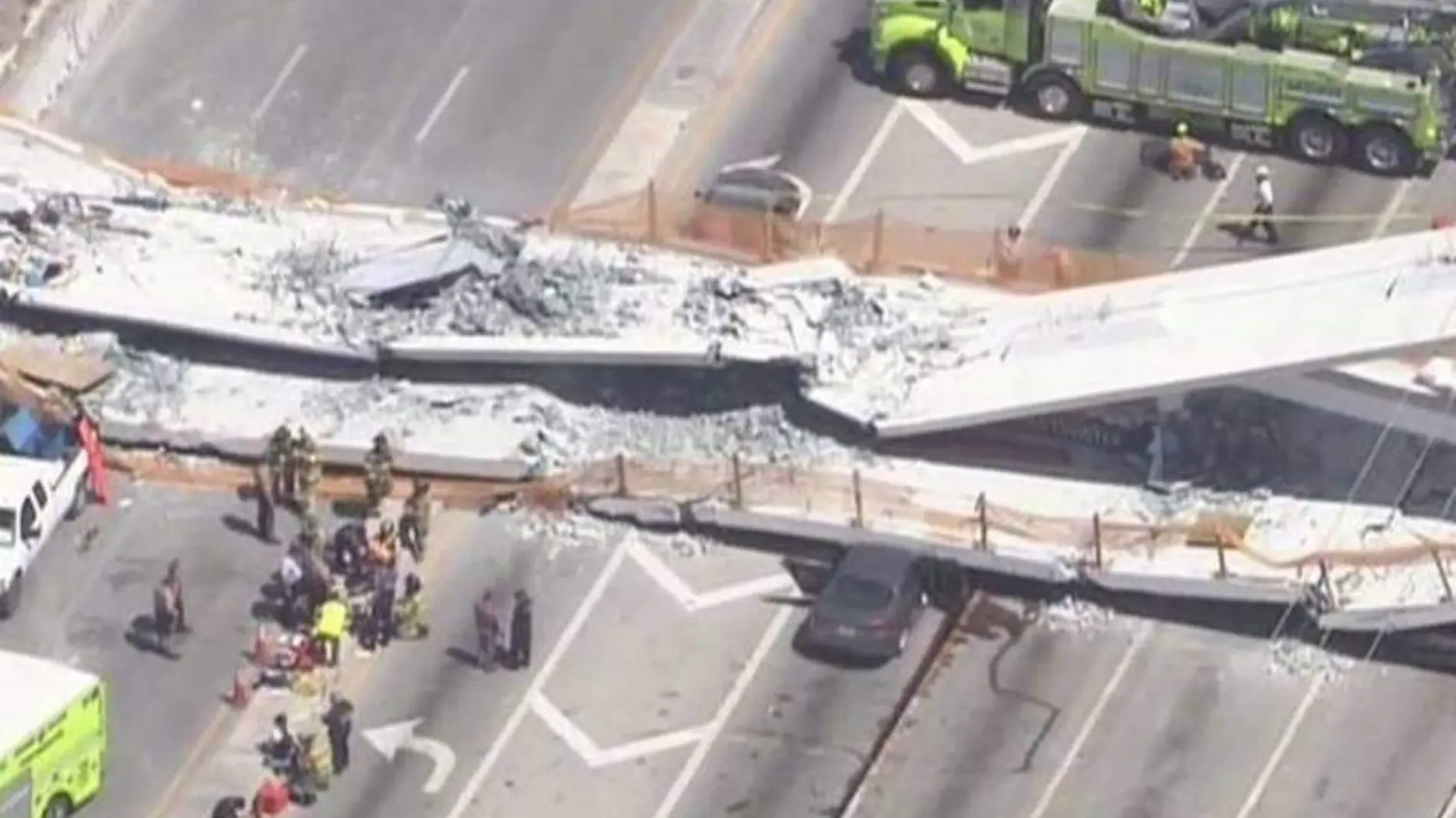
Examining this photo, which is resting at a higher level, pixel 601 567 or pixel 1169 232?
pixel 1169 232

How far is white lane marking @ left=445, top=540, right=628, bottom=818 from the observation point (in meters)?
78.3

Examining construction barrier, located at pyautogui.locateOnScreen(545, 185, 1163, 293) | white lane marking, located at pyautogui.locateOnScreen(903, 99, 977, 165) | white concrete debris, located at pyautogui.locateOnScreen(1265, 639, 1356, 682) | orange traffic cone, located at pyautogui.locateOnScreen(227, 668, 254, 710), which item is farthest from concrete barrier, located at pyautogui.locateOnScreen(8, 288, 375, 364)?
white concrete debris, located at pyautogui.locateOnScreen(1265, 639, 1356, 682)

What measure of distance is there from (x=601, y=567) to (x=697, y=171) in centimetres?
1175

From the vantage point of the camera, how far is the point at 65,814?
78062 millimetres

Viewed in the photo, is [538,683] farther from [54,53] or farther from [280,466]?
[54,53]

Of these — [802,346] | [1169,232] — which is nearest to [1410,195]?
[1169,232]

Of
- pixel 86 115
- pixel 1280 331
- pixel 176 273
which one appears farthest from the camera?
pixel 86 115

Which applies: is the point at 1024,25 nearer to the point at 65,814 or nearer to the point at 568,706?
the point at 568,706

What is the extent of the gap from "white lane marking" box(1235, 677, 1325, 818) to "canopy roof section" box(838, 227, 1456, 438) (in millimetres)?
5928

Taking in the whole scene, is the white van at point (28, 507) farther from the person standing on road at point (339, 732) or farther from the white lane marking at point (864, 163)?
the white lane marking at point (864, 163)

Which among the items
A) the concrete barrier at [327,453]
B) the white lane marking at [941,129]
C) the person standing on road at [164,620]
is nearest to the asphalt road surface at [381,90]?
the white lane marking at [941,129]

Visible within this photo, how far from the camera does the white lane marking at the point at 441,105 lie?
3691 inches

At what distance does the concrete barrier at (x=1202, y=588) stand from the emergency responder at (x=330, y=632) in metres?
12.9

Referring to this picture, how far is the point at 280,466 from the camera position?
84.6 meters
